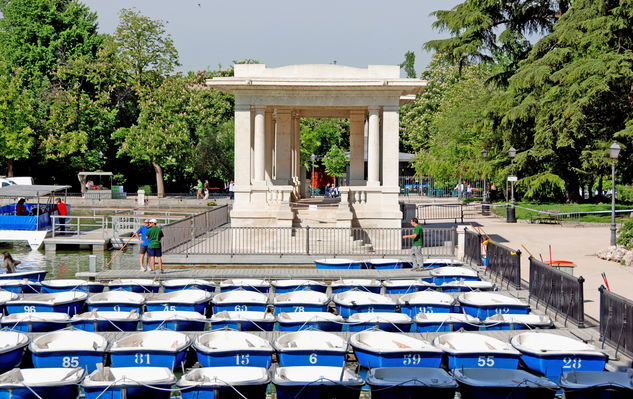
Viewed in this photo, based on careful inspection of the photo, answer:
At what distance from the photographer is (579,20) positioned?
4325 cm

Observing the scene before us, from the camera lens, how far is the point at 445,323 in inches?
581

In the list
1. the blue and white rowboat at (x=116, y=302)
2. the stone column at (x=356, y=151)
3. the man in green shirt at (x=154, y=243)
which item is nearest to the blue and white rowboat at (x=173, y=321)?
the blue and white rowboat at (x=116, y=302)

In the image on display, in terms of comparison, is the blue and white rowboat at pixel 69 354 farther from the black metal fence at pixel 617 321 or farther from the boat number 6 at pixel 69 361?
the black metal fence at pixel 617 321

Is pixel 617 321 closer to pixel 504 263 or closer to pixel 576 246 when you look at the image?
pixel 504 263

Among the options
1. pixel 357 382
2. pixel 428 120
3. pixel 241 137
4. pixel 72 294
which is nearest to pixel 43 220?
pixel 241 137

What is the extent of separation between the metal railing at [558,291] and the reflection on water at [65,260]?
59.1 feet

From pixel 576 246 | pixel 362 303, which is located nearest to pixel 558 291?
pixel 362 303

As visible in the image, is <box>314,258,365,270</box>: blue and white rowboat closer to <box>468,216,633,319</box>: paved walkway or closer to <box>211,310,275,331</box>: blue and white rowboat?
<box>468,216,633,319</box>: paved walkway

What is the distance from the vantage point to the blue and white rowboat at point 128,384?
33.7 feet

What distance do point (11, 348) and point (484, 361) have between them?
869 centimetres

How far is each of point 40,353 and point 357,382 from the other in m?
5.84

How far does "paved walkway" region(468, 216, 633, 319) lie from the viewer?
20184 mm

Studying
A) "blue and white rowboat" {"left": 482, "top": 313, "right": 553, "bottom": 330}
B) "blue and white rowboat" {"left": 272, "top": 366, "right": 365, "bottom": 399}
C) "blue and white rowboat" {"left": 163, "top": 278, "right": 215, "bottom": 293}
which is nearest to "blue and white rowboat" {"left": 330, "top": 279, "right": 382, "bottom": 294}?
"blue and white rowboat" {"left": 163, "top": 278, "right": 215, "bottom": 293}

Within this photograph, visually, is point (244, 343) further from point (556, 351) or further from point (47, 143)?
point (47, 143)
